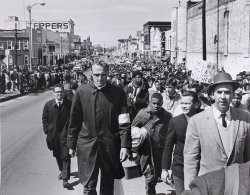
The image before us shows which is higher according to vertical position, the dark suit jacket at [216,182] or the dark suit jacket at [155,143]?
the dark suit jacket at [216,182]

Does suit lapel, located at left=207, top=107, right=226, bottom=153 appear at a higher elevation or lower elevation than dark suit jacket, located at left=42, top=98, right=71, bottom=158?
higher

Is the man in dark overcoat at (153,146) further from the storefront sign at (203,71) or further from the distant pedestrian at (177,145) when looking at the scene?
the storefront sign at (203,71)

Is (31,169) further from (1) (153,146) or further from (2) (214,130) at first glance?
(2) (214,130)

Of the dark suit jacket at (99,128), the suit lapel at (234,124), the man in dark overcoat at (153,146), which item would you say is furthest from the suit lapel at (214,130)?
the man in dark overcoat at (153,146)

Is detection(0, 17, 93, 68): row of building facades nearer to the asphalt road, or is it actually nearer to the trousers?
the asphalt road

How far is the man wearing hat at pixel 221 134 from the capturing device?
416cm

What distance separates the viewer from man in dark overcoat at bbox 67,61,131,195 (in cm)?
541

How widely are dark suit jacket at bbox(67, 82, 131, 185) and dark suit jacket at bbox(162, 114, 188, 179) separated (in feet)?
1.48

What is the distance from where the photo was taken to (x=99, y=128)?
5.41m

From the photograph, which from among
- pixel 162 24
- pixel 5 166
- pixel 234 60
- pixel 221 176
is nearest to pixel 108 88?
pixel 221 176

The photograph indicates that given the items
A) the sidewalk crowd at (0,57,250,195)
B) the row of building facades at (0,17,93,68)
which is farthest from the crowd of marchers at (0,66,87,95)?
the sidewalk crowd at (0,57,250,195)

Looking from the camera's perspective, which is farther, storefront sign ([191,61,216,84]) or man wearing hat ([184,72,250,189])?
storefront sign ([191,61,216,84])

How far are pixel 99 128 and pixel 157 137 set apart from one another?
1.54 meters

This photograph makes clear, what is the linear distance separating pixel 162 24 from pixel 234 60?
79.1 m
